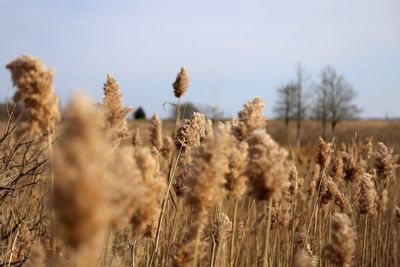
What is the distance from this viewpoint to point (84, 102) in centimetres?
94

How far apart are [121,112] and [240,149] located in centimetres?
60

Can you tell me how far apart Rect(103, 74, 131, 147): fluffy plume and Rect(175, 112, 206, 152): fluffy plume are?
668 mm

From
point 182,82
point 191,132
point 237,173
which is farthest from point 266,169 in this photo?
point 182,82

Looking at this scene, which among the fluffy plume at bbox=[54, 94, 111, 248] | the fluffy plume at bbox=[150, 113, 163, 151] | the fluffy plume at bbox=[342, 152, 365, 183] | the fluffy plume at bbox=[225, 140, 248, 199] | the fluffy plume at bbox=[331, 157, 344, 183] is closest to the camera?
the fluffy plume at bbox=[54, 94, 111, 248]

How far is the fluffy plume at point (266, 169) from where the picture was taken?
65.5 inches

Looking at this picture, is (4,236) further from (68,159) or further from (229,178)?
(68,159)

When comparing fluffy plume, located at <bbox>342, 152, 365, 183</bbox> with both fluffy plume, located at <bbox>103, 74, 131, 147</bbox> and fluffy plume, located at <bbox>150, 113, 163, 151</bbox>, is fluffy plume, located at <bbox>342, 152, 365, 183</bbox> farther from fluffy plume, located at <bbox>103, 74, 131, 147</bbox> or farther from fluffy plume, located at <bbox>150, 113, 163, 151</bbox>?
fluffy plume, located at <bbox>103, 74, 131, 147</bbox>

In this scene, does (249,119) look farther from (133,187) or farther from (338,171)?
(338,171)

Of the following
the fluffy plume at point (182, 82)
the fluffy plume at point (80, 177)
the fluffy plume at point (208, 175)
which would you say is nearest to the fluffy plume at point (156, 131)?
the fluffy plume at point (182, 82)

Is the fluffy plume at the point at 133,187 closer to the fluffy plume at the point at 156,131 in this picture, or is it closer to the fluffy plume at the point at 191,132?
the fluffy plume at the point at 191,132

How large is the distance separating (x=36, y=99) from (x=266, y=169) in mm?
850

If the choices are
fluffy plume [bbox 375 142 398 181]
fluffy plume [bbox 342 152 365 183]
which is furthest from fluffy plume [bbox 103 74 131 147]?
fluffy plume [bbox 342 152 365 183]

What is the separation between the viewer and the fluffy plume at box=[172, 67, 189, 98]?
2.98 metres

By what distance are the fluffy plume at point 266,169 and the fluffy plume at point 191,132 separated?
1118 millimetres
